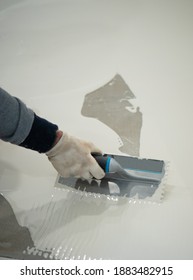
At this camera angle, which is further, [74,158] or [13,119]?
[74,158]

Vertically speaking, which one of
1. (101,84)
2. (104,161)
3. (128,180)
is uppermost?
(101,84)

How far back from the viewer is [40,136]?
1235 millimetres

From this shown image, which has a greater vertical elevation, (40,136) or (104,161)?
(40,136)

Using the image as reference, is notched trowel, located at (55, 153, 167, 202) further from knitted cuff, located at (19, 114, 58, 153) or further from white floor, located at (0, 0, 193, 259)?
knitted cuff, located at (19, 114, 58, 153)

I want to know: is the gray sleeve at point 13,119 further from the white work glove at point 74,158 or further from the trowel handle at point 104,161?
the trowel handle at point 104,161

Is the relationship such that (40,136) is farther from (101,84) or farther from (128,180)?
(101,84)

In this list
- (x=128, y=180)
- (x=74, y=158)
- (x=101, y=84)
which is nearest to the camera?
(x=74, y=158)

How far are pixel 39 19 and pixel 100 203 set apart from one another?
135cm

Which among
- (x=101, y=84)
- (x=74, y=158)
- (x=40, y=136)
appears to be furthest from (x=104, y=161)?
(x=101, y=84)

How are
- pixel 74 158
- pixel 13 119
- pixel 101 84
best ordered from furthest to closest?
1. pixel 101 84
2. pixel 74 158
3. pixel 13 119

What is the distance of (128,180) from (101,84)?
0.62 metres

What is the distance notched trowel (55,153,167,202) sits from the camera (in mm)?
1404

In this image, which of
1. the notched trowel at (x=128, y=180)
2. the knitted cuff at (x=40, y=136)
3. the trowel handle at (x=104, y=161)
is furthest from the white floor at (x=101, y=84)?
the knitted cuff at (x=40, y=136)

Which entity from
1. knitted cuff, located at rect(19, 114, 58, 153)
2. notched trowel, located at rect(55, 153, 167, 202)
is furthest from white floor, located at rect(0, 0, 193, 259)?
knitted cuff, located at rect(19, 114, 58, 153)
